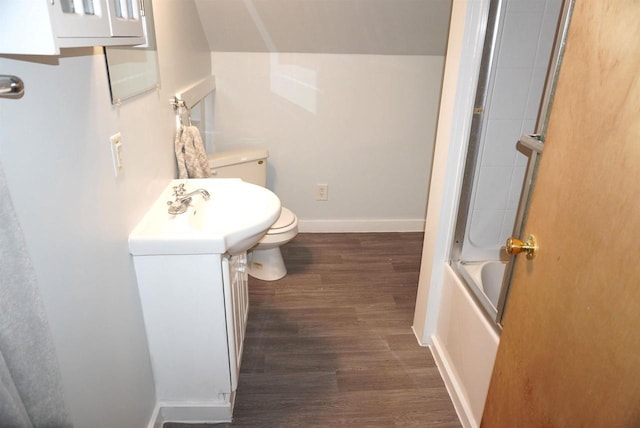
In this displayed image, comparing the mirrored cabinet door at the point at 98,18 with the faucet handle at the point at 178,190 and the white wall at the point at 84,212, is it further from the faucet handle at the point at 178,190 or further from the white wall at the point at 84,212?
the faucet handle at the point at 178,190

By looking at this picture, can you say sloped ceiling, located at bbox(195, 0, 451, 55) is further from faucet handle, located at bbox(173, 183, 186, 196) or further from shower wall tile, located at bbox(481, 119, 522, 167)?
faucet handle, located at bbox(173, 183, 186, 196)

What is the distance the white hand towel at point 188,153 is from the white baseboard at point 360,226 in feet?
4.31

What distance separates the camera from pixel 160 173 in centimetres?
166

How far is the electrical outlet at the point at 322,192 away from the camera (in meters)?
3.09

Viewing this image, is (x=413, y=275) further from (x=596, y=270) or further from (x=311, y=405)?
(x=596, y=270)

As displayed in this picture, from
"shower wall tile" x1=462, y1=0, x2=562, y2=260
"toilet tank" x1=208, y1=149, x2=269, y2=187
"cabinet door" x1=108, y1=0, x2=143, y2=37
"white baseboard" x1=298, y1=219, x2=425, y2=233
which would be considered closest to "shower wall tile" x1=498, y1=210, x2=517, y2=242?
"shower wall tile" x1=462, y1=0, x2=562, y2=260

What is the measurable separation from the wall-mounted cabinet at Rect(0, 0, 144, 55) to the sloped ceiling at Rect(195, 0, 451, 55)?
5.95 ft

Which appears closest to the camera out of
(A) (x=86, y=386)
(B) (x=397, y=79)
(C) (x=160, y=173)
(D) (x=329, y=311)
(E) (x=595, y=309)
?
(E) (x=595, y=309)

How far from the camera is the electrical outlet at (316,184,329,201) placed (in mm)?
3090

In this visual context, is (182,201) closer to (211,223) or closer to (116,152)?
(211,223)

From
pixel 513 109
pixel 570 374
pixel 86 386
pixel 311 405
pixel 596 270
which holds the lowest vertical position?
pixel 311 405

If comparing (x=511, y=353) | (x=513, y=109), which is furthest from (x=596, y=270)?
(x=513, y=109)

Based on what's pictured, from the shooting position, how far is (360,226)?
3230mm

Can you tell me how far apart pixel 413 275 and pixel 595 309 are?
191cm
